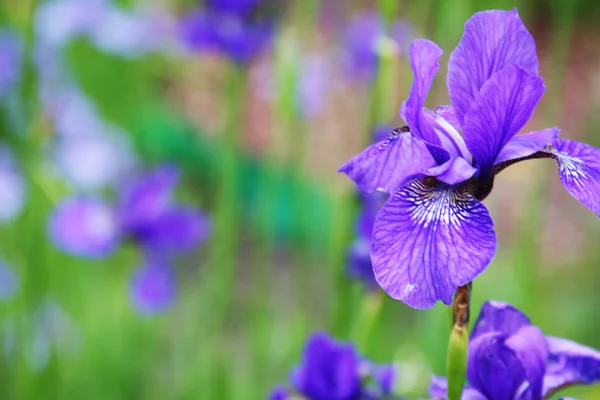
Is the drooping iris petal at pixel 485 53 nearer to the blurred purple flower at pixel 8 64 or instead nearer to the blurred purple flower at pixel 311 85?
the blurred purple flower at pixel 311 85

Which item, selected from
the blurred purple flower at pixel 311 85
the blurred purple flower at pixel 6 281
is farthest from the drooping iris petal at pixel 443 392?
the blurred purple flower at pixel 6 281

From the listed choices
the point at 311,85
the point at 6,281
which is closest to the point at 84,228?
the point at 6,281

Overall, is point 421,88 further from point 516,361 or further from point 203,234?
point 203,234

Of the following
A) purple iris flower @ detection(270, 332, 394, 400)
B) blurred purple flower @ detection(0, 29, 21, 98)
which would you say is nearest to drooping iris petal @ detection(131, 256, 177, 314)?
blurred purple flower @ detection(0, 29, 21, 98)

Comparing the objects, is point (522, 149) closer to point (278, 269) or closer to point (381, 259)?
point (381, 259)

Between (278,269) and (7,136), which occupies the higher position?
(7,136)

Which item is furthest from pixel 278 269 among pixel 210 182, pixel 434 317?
pixel 434 317
